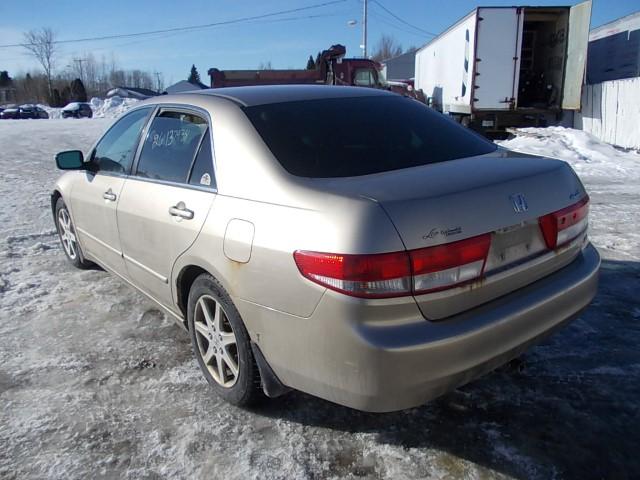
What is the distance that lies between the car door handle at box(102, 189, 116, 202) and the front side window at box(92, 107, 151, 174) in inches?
6.1

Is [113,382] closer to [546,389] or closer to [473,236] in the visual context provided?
[473,236]

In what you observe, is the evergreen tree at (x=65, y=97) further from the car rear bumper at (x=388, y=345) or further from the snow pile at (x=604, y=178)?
the car rear bumper at (x=388, y=345)

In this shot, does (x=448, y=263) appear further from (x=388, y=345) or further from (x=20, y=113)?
(x=20, y=113)

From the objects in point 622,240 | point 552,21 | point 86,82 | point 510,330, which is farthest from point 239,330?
point 86,82

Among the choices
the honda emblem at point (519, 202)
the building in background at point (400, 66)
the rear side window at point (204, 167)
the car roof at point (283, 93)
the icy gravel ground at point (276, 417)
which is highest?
the building in background at point (400, 66)

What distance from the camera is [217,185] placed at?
2.52m

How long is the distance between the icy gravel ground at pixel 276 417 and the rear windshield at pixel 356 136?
48.3 inches

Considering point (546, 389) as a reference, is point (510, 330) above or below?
above

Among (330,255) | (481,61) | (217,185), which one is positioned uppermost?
(481,61)

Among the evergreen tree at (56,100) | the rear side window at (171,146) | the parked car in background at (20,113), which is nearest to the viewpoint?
the rear side window at (171,146)

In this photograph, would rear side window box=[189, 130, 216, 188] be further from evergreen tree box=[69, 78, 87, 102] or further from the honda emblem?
evergreen tree box=[69, 78, 87, 102]

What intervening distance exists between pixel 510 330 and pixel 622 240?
374cm

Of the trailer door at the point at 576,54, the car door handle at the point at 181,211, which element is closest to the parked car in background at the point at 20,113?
the trailer door at the point at 576,54

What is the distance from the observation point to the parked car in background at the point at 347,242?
1912mm
